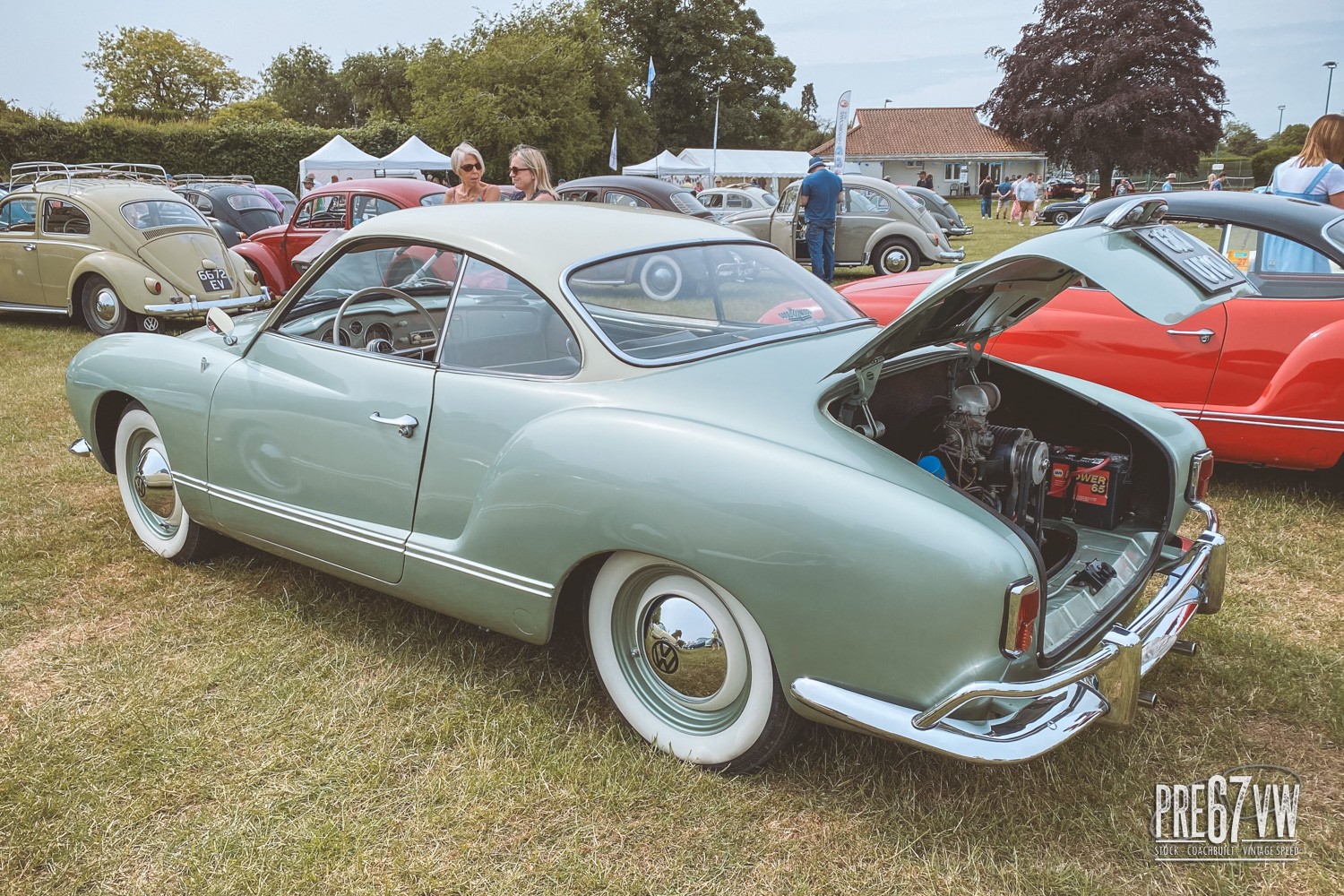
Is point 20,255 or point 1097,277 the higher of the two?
point 1097,277

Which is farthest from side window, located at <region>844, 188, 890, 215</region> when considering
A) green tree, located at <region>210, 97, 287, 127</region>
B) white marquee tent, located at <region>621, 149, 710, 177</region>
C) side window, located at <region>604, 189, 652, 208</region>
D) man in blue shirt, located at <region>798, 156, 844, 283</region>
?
green tree, located at <region>210, 97, 287, 127</region>

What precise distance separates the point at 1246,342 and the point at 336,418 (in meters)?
3.68

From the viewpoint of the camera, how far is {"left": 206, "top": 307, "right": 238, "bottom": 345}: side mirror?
337 cm

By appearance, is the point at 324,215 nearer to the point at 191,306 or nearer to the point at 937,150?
the point at 191,306

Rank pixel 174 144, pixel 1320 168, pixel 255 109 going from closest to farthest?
pixel 1320 168, pixel 174 144, pixel 255 109

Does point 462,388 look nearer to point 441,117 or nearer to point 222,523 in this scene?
point 222,523

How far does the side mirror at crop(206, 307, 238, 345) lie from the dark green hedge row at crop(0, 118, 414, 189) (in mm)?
28693

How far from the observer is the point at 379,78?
5975 cm

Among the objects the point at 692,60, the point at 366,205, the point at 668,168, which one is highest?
the point at 692,60

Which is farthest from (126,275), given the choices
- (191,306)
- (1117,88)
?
(1117,88)

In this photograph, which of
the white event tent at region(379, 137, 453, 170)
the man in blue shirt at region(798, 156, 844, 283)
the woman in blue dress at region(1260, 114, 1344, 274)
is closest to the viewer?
the woman in blue dress at region(1260, 114, 1344, 274)

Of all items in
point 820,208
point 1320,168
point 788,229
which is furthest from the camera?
point 788,229

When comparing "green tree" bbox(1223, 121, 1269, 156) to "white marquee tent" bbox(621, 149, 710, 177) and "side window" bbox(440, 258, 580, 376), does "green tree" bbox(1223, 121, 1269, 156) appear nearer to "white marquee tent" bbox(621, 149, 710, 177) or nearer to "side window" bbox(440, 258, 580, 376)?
"white marquee tent" bbox(621, 149, 710, 177)

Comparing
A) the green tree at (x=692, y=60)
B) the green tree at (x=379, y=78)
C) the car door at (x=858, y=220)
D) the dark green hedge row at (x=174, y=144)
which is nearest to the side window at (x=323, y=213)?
the car door at (x=858, y=220)
